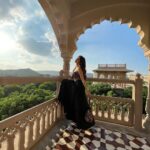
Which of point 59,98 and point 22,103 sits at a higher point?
point 59,98

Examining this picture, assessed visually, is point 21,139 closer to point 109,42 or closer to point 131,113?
point 131,113

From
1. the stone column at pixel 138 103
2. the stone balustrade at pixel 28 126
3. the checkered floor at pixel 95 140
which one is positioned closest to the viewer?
the stone balustrade at pixel 28 126

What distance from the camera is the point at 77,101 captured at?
252cm

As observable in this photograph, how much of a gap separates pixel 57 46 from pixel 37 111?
177 cm

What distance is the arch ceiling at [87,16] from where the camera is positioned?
2789mm

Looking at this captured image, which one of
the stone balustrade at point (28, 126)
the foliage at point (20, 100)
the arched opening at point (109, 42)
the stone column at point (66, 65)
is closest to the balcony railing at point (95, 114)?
the stone balustrade at point (28, 126)

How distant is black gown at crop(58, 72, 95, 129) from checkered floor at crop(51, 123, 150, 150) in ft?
0.58

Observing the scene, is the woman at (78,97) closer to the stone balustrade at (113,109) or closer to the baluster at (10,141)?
the stone balustrade at (113,109)

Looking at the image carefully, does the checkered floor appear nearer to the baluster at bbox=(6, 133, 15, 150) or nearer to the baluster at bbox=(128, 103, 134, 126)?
the baluster at bbox=(128, 103, 134, 126)

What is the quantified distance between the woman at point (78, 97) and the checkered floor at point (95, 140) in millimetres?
175

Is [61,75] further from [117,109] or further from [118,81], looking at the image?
[117,109]

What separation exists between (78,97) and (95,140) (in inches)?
30.0

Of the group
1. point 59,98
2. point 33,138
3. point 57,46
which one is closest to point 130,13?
point 57,46

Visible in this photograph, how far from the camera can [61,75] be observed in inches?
115
